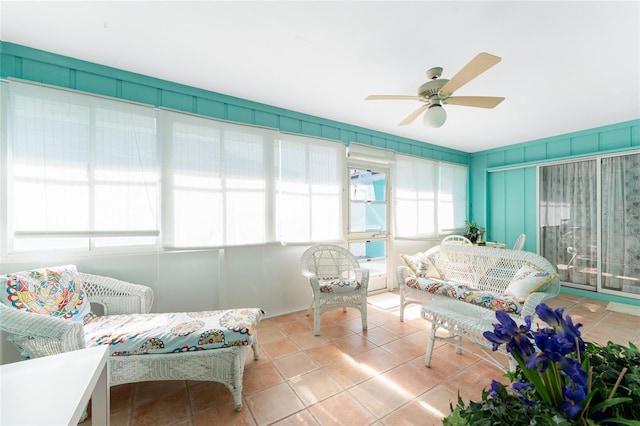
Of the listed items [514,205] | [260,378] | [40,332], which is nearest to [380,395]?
[260,378]

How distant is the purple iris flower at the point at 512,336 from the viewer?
0.65m

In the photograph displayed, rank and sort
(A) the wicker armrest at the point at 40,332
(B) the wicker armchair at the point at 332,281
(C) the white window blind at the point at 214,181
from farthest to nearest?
(B) the wicker armchair at the point at 332,281 → (C) the white window blind at the point at 214,181 → (A) the wicker armrest at the point at 40,332

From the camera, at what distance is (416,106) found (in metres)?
3.07

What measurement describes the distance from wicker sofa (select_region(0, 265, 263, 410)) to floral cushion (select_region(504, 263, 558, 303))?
223 centimetres

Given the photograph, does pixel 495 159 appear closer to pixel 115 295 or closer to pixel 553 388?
pixel 553 388

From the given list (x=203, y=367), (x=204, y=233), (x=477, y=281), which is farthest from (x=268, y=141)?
(x=477, y=281)

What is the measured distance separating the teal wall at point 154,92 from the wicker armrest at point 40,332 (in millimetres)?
1825

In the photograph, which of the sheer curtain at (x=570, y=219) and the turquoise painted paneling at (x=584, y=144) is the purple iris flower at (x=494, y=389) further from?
the turquoise painted paneling at (x=584, y=144)

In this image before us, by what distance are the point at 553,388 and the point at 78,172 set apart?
3109mm

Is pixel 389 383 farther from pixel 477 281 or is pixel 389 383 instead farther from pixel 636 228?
pixel 636 228

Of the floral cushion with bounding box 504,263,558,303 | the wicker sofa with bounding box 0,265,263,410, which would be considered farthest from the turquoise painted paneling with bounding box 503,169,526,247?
the wicker sofa with bounding box 0,265,263,410

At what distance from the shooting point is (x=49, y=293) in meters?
1.78

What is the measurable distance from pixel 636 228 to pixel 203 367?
5.50 meters

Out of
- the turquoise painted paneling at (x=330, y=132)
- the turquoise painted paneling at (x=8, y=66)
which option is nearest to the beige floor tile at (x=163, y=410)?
the turquoise painted paneling at (x=8, y=66)
